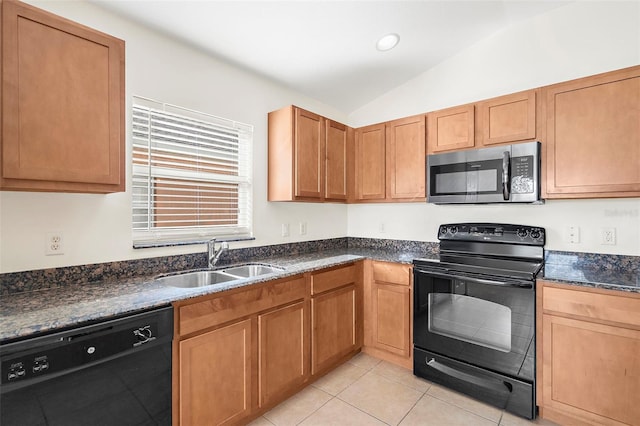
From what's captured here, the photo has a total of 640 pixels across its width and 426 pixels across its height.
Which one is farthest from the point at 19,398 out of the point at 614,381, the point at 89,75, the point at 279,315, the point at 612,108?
the point at 612,108

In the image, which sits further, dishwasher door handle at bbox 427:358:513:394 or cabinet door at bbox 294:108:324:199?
cabinet door at bbox 294:108:324:199

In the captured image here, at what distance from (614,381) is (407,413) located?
3.97ft

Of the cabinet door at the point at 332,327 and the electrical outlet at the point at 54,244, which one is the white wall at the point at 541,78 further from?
the electrical outlet at the point at 54,244

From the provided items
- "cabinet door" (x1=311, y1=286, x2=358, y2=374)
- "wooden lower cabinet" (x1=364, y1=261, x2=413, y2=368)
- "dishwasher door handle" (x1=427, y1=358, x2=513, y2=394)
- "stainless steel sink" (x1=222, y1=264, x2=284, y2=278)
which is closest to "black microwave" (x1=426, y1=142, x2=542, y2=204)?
"wooden lower cabinet" (x1=364, y1=261, x2=413, y2=368)

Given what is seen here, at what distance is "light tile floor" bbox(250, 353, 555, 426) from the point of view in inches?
79.3

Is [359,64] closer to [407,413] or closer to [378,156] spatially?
[378,156]

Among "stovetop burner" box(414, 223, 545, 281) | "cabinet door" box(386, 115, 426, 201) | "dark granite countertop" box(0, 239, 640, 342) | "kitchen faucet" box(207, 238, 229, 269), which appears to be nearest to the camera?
"dark granite countertop" box(0, 239, 640, 342)

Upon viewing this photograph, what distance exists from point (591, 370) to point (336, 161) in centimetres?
242

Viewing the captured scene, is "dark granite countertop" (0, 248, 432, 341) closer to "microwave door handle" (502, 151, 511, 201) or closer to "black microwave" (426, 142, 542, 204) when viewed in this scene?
"black microwave" (426, 142, 542, 204)

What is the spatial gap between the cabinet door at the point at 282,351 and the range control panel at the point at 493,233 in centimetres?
156

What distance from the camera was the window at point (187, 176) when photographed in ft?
6.82

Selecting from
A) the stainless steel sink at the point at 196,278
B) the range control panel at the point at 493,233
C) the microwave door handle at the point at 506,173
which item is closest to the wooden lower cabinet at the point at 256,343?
the stainless steel sink at the point at 196,278

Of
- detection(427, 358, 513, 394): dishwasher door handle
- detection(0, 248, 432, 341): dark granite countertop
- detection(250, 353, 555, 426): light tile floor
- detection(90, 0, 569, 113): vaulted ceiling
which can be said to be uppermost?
detection(90, 0, 569, 113): vaulted ceiling

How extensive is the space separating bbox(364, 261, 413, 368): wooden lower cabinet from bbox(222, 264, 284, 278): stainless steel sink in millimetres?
959
